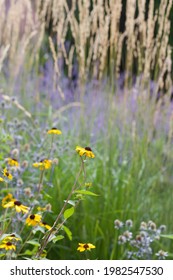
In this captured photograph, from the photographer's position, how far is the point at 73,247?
324cm

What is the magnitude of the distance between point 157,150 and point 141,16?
107cm

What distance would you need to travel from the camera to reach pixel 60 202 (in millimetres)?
3330

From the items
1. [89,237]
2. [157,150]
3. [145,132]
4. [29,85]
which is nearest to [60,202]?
[89,237]

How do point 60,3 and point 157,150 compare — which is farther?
point 157,150
